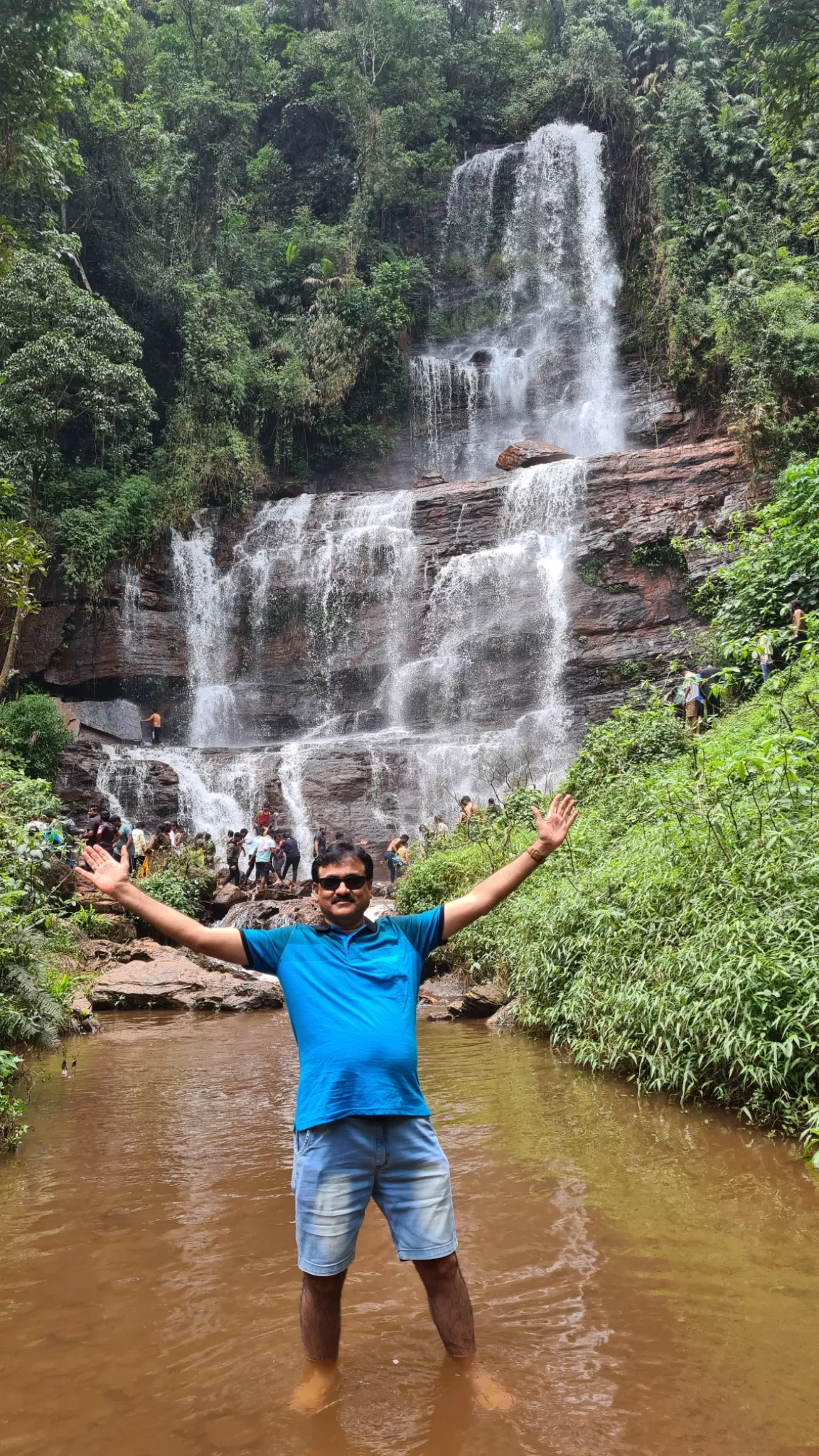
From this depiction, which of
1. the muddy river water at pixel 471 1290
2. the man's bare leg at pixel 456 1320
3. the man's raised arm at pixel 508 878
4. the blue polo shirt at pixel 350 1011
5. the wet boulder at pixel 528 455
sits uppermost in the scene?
the wet boulder at pixel 528 455

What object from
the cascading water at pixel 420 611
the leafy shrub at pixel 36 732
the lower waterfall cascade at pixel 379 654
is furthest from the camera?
the cascading water at pixel 420 611

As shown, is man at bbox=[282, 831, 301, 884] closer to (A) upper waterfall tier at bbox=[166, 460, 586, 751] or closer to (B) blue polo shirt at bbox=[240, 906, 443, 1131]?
(A) upper waterfall tier at bbox=[166, 460, 586, 751]

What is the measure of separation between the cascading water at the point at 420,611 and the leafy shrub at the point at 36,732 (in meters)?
1.08

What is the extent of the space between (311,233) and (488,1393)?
34.0m

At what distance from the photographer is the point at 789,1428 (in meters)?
2.32

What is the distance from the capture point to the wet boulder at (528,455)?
23688mm

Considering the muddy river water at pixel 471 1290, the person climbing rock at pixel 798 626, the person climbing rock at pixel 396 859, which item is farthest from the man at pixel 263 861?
the muddy river water at pixel 471 1290

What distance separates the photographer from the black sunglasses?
8.87ft

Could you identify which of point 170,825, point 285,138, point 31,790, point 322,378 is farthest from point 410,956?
point 285,138

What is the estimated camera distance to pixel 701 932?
5500 mm

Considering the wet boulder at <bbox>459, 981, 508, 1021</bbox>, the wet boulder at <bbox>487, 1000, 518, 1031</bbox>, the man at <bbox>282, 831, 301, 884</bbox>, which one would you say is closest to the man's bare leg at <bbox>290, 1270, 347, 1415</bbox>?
the wet boulder at <bbox>487, 1000, 518, 1031</bbox>

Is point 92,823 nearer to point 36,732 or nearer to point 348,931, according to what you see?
point 36,732

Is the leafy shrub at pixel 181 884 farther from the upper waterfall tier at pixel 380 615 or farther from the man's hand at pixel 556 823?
the man's hand at pixel 556 823

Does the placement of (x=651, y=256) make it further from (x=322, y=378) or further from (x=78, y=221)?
(x=78, y=221)
